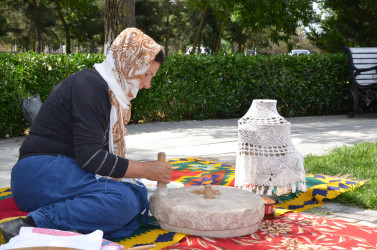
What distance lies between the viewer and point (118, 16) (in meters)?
8.90

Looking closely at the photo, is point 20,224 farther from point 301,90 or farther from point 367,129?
point 301,90

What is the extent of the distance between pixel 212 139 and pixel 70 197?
15.3 ft

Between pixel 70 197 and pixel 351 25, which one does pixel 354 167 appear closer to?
pixel 70 197

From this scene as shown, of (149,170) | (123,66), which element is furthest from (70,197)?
(123,66)

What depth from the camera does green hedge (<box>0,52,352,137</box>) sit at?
7621 millimetres

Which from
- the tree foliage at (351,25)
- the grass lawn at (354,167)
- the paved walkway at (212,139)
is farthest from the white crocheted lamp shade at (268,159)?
the tree foliage at (351,25)

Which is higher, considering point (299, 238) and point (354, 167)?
point (354, 167)

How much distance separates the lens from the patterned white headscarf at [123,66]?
3.21m

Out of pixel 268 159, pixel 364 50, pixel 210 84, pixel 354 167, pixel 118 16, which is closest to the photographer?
pixel 268 159

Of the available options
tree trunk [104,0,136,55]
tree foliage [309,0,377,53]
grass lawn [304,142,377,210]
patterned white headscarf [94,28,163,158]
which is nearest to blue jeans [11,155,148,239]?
patterned white headscarf [94,28,163,158]

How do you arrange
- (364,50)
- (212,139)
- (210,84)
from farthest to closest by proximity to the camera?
1. (364,50)
2. (210,84)
3. (212,139)

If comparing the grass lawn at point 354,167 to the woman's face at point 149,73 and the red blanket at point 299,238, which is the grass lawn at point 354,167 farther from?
the woman's face at point 149,73

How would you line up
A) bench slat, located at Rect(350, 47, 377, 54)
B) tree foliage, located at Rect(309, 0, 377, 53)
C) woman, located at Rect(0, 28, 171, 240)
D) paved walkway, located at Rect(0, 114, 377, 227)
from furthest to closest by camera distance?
tree foliage, located at Rect(309, 0, 377, 53) < bench slat, located at Rect(350, 47, 377, 54) < paved walkway, located at Rect(0, 114, 377, 227) < woman, located at Rect(0, 28, 171, 240)

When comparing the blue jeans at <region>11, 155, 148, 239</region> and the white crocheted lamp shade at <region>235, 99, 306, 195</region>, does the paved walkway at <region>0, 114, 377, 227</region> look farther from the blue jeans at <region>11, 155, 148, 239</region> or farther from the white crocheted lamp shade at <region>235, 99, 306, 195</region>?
the blue jeans at <region>11, 155, 148, 239</region>
